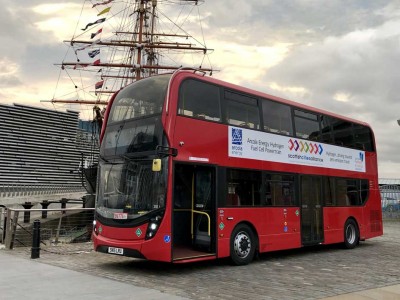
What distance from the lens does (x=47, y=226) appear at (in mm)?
15281

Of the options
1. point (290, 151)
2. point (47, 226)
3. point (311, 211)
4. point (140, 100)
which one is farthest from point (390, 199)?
point (140, 100)

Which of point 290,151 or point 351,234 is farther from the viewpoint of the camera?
point 351,234

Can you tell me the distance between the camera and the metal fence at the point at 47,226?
1230 centimetres

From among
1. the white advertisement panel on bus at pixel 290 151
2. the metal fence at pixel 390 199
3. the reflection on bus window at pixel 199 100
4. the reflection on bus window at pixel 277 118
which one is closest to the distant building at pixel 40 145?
the metal fence at pixel 390 199

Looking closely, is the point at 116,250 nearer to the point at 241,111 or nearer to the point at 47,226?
the point at 241,111

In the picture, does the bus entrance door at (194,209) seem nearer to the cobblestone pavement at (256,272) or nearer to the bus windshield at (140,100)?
the cobblestone pavement at (256,272)

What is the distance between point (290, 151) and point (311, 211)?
1858 mm

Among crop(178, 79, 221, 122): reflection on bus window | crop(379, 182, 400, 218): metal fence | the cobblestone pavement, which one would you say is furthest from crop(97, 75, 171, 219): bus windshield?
crop(379, 182, 400, 218): metal fence

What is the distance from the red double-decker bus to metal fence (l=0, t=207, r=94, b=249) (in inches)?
149

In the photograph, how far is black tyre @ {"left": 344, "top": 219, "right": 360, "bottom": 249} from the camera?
1388 centimetres

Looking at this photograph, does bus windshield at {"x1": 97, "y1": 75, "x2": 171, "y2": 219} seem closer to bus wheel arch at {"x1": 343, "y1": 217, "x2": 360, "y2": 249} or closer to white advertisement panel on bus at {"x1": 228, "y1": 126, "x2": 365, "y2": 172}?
white advertisement panel on bus at {"x1": 228, "y1": 126, "x2": 365, "y2": 172}

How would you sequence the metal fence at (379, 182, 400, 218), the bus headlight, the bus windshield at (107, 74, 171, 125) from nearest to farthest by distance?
the bus headlight, the bus windshield at (107, 74, 171, 125), the metal fence at (379, 182, 400, 218)

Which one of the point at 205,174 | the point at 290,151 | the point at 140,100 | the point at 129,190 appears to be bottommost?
the point at 129,190

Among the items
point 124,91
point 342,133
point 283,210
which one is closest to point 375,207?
point 342,133
